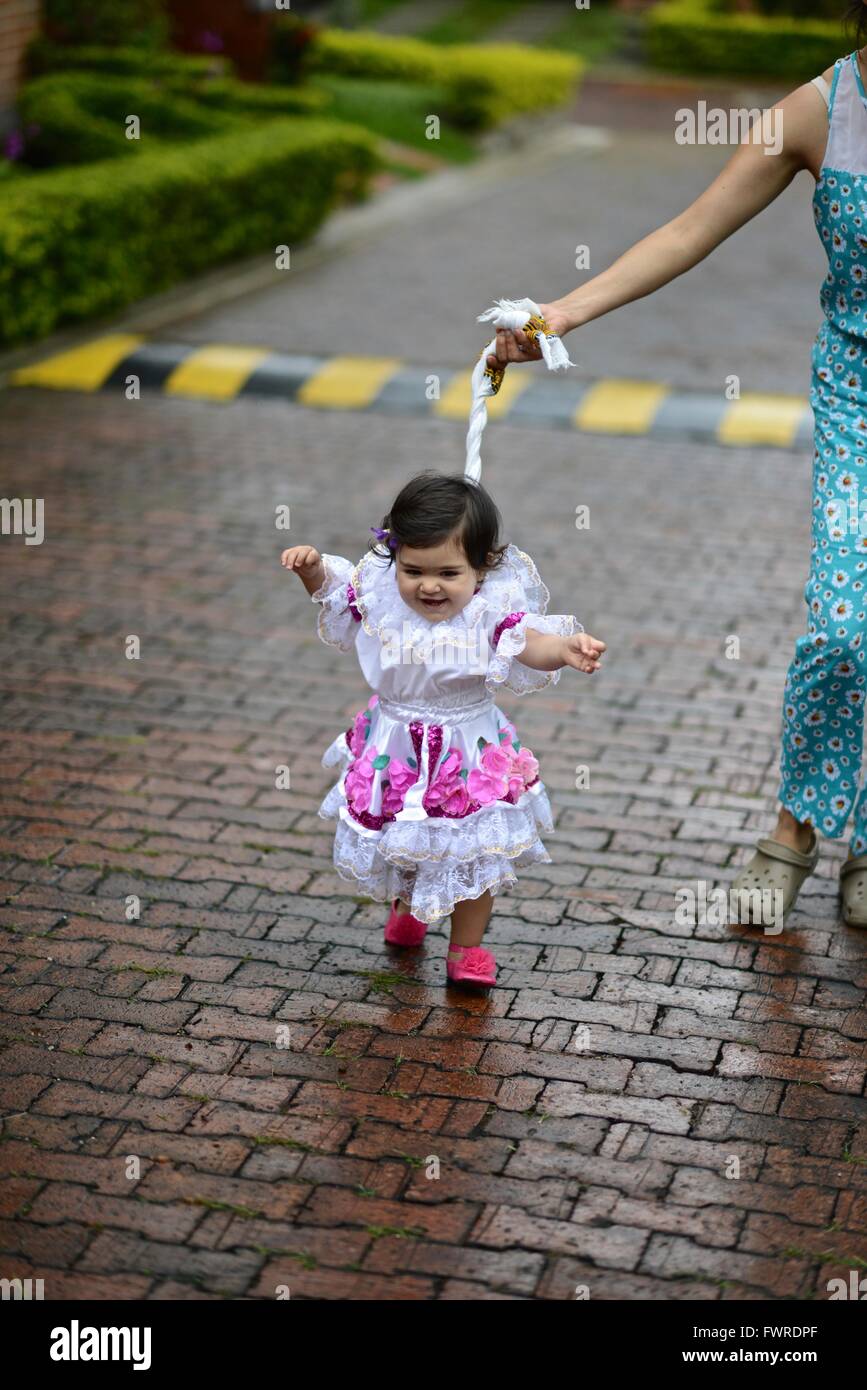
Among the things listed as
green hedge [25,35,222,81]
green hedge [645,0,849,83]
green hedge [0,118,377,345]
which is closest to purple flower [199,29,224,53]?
green hedge [25,35,222,81]

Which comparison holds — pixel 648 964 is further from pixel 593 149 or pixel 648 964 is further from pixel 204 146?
pixel 593 149

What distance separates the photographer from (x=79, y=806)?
4945 millimetres

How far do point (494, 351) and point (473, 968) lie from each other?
1.45 m

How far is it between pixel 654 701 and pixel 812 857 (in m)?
1.44

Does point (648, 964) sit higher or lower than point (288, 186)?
lower

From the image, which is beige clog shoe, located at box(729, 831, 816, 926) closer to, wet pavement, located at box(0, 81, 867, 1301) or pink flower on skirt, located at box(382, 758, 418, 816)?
wet pavement, located at box(0, 81, 867, 1301)

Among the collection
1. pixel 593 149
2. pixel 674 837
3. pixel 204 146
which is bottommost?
pixel 674 837

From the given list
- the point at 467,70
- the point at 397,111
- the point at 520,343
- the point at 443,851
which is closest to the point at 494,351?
the point at 520,343

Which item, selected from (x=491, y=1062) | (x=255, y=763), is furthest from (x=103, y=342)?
(x=491, y=1062)

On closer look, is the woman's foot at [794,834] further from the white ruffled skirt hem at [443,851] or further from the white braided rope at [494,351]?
the white braided rope at [494,351]

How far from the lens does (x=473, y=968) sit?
3.99 m

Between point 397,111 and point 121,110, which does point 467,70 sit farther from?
point 121,110

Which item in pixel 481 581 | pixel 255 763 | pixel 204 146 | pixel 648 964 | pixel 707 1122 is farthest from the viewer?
pixel 204 146

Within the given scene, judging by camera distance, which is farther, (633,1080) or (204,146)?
(204,146)
